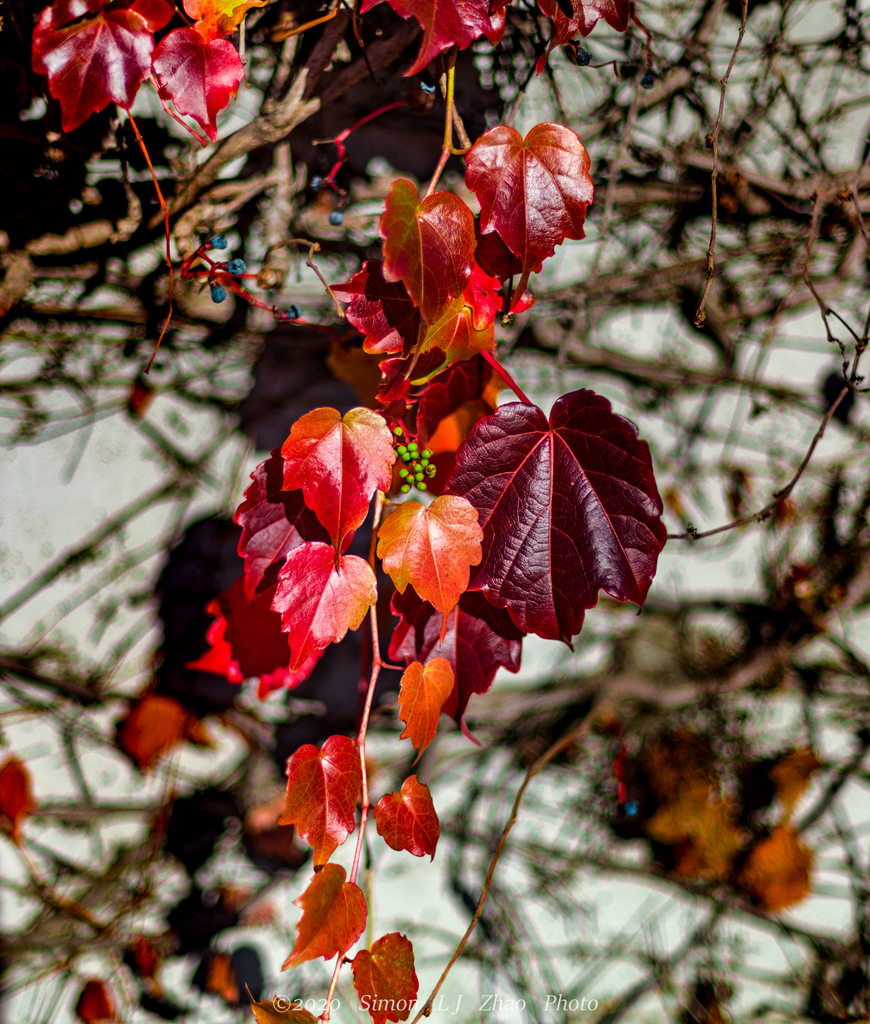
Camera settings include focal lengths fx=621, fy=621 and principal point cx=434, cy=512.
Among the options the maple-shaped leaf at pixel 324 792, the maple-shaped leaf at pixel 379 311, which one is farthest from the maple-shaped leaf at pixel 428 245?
the maple-shaped leaf at pixel 324 792

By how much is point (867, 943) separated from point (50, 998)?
1.72 metres

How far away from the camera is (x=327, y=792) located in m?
0.60

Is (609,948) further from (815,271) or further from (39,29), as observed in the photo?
(39,29)

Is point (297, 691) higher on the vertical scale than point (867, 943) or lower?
higher

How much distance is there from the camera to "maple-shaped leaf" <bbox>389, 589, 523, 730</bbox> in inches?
25.9


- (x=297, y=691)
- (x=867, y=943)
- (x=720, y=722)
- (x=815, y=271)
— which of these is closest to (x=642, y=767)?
(x=720, y=722)

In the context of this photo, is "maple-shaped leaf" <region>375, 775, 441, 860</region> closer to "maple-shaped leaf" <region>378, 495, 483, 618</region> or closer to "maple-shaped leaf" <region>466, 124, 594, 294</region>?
"maple-shaped leaf" <region>378, 495, 483, 618</region>

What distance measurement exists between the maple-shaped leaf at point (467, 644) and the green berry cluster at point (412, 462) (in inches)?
5.4

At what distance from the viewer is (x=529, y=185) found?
58cm

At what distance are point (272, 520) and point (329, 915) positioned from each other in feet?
1.24

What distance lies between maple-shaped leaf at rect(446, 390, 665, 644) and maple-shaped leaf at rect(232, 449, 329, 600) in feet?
0.50

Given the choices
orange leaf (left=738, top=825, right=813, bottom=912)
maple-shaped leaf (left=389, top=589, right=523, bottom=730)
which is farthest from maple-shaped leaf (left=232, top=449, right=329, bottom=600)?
orange leaf (left=738, top=825, right=813, bottom=912)

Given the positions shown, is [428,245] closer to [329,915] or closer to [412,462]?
[412,462]

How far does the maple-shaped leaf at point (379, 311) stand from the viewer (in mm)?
568
